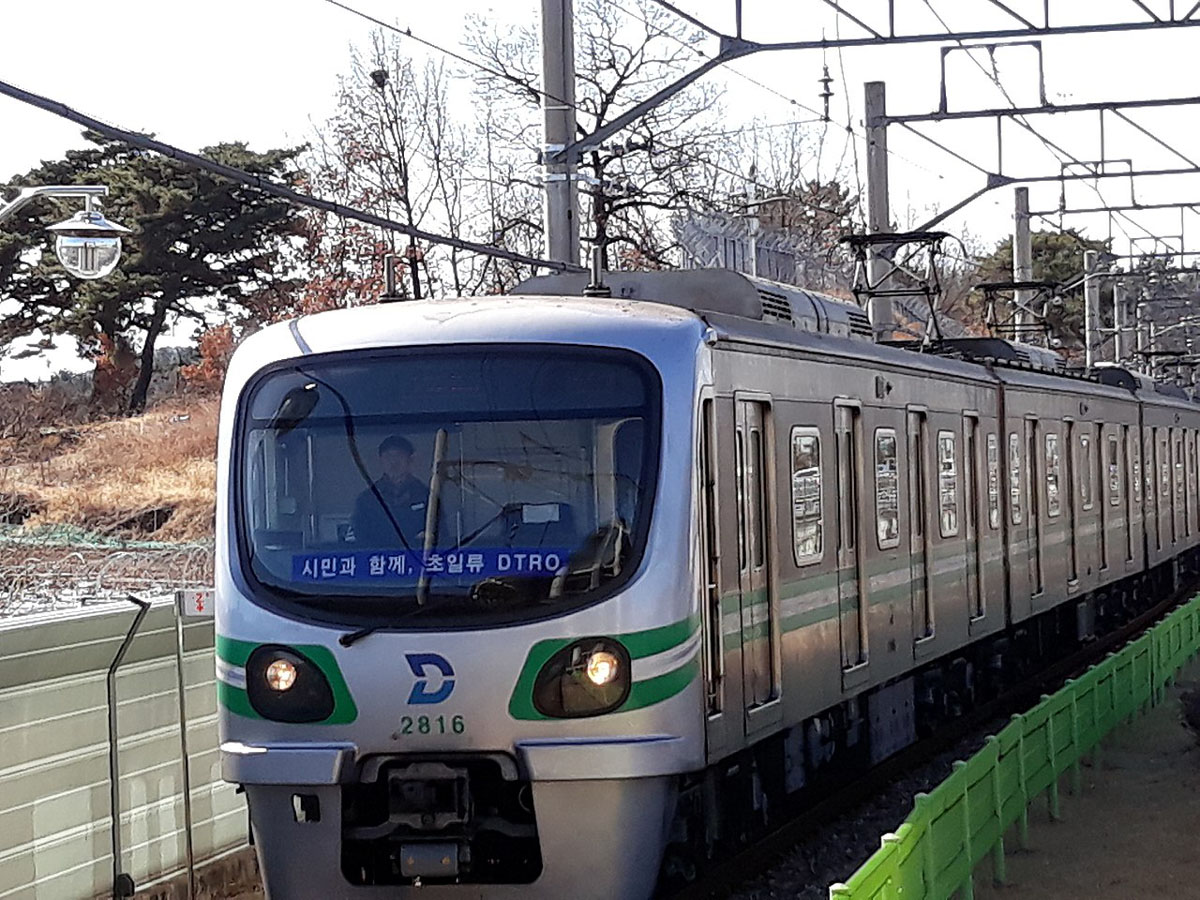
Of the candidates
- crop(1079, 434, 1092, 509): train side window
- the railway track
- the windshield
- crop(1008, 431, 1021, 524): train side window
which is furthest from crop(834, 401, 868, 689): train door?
crop(1079, 434, 1092, 509): train side window

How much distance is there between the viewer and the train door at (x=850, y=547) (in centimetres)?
1131

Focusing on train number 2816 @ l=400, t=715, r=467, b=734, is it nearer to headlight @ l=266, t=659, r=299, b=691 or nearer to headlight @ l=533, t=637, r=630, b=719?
headlight @ l=533, t=637, r=630, b=719

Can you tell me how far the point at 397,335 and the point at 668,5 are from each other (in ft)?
19.5

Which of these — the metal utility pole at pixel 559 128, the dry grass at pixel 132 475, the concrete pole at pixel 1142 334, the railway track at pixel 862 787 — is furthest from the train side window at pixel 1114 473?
the concrete pole at pixel 1142 334

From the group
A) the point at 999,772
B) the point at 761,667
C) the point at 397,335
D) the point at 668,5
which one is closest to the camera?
the point at 397,335

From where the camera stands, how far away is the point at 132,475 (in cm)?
3622

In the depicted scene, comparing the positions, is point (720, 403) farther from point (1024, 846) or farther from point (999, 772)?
A: point (1024, 846)

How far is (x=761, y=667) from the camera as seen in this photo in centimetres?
983

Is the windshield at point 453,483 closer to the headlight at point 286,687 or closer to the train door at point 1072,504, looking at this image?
A: the headlight at point 286,687

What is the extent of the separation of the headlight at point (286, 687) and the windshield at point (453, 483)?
0.25 metres

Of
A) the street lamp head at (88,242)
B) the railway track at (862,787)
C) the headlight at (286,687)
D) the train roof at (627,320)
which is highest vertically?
the street lamp head at (88,242)

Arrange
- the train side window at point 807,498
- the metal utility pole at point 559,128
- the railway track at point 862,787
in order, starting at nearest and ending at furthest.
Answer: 1. the railway track at point 862,787
2. the train side window at point 807,498
3. the metal utility pole at point 559,128

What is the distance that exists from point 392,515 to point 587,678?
1.08 metres

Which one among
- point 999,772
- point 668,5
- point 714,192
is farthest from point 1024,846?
point 714,192
